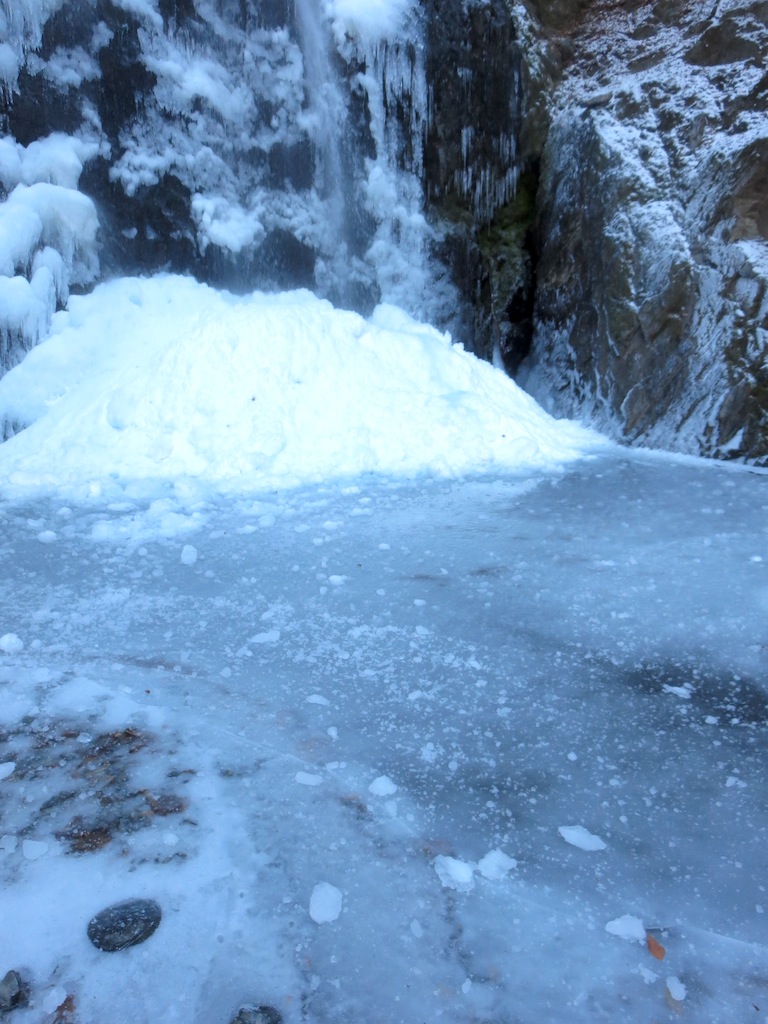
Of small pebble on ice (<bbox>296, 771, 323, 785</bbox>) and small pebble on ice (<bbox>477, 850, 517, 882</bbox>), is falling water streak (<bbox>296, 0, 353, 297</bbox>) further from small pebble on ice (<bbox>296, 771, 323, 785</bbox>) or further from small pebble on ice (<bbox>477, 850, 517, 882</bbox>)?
small pebble on ice (<bbox>477, 850, 517, 882</bbox>)

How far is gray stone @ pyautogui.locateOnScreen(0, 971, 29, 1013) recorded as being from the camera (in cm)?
109

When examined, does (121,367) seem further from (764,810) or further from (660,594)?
(764,810)

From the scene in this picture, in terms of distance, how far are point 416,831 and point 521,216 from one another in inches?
244

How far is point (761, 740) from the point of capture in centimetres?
179

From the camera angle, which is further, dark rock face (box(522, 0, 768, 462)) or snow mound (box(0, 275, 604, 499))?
dark rock face (box(522, 0, 768, 462))

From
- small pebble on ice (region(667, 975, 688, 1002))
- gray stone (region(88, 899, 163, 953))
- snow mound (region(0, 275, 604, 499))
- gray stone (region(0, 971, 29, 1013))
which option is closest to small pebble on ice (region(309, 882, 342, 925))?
gray stone (region(88, 899, 163, 953))

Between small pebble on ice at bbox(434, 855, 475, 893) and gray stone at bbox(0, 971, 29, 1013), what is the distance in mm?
723

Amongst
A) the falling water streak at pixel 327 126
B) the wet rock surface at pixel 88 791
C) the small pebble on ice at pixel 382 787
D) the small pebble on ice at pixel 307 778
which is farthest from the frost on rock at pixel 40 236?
the small pebble on ice at pixel 382 787

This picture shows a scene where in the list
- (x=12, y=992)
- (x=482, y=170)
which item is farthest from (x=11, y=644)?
(x=482, y=170)

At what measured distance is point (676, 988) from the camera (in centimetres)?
116

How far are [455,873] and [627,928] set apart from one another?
1.05 feet

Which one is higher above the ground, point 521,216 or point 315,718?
point 521,216

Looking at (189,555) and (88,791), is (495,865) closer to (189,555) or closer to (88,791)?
(88,791)

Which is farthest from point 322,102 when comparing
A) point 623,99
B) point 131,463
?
point 131,463
